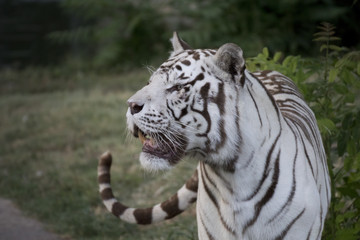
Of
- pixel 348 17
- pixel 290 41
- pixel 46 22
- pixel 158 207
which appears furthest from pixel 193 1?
pixel 158 207

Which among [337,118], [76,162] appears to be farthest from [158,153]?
[76,162]

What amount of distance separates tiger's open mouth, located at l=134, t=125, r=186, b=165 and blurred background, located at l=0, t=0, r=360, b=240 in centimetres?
62

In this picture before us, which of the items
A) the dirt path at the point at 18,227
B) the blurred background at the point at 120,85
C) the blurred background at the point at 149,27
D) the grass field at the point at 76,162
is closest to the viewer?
the blurred background at the point at 120,85

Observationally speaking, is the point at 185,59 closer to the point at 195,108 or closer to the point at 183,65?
the point at 183,65

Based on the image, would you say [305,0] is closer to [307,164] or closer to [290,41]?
[290,41]

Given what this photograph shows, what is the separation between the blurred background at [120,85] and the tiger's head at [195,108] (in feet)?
2.33

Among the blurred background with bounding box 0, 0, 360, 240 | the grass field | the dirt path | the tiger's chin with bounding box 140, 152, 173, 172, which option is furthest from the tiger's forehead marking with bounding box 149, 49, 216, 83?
the dirt path

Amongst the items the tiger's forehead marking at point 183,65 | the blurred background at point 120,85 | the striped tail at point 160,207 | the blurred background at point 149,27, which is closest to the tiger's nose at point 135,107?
the tiger's forehead marking at point 183,65

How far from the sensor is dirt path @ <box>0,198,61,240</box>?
5.19 m

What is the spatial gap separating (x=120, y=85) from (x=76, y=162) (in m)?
3.44

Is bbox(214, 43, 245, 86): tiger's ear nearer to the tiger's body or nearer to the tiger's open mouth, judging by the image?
the tiger's body

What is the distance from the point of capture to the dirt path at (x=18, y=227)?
5.19 meters

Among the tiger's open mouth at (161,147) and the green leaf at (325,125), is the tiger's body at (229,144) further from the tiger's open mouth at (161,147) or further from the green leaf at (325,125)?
the green leaf at (325,125)

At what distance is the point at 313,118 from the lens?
11.5 ft
